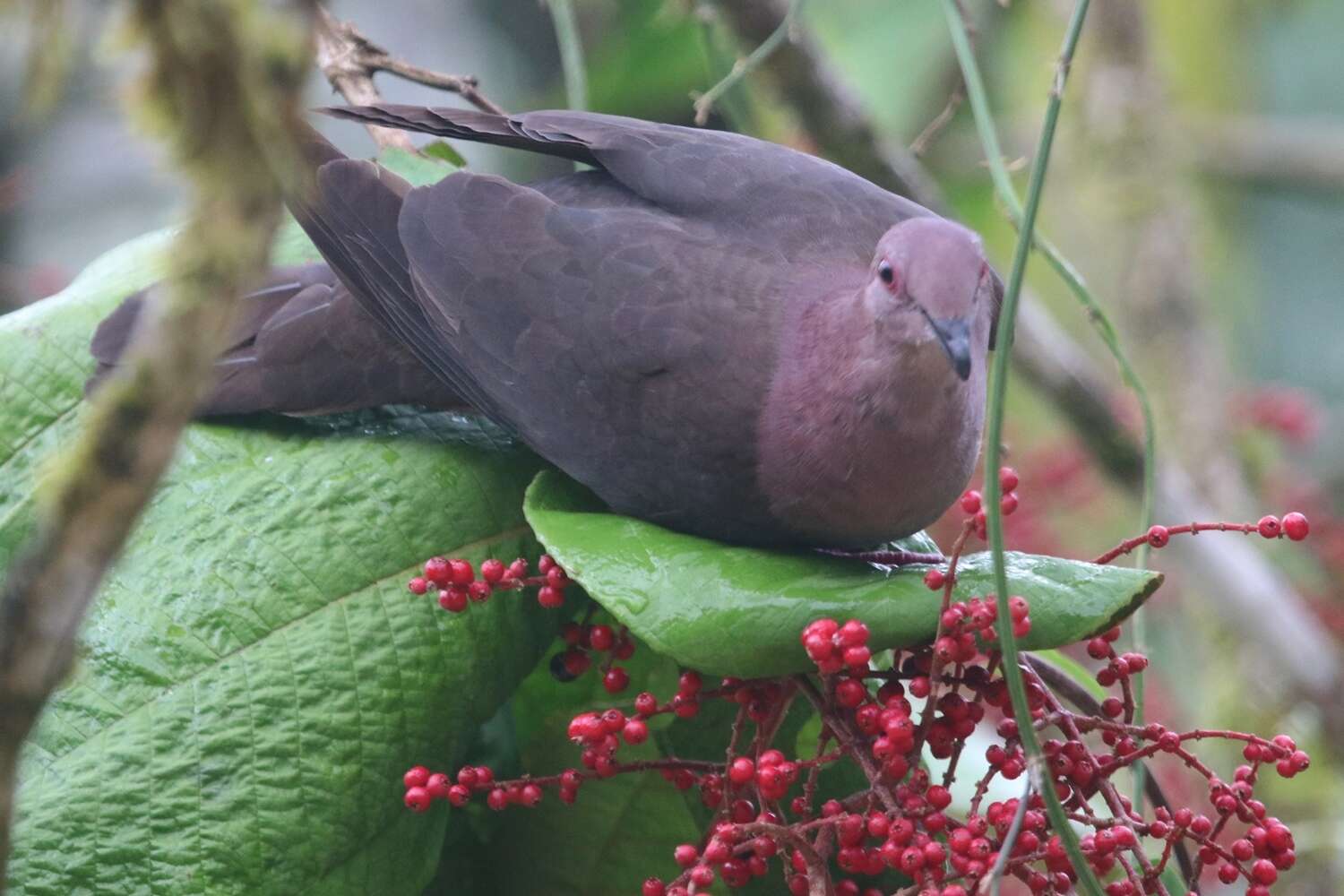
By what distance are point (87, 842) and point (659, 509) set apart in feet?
2.01

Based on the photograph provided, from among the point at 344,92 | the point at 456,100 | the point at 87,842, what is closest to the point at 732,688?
the point at 87,842

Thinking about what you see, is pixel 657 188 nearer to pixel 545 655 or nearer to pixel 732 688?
pixel 545 655

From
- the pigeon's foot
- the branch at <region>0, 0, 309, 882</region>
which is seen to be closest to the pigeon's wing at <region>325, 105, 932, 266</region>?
the pigeon's foot

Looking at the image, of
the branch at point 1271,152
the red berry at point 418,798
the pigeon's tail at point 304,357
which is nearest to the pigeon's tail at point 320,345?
the pigeon's tail at point 304,357

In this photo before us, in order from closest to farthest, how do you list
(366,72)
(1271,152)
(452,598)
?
(452,598) → (366,72) → (1271,152)

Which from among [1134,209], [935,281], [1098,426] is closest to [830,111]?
[1098,426]

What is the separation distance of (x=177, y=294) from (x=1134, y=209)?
3.23 m

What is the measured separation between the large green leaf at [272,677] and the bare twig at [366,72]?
Answer: 56 centimetres

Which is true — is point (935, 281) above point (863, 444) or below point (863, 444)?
above

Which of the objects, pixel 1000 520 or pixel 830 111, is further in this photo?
pixel 830 111

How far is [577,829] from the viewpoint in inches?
56.5

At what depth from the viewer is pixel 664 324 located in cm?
147

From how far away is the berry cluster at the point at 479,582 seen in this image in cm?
123

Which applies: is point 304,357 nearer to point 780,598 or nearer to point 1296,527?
point 780,598
